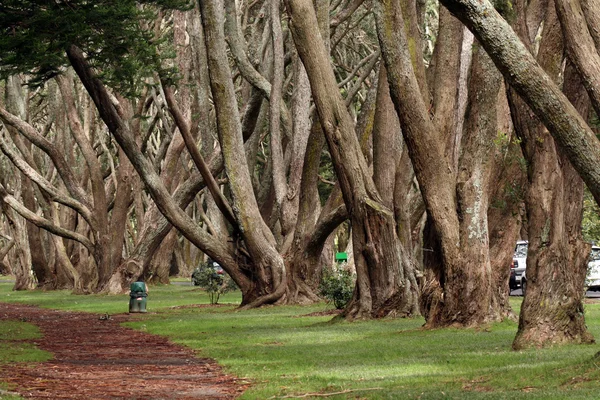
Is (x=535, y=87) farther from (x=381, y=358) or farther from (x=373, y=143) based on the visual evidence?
(x=373, y=143)

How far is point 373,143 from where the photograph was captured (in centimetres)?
2255

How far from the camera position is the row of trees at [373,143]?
13.5m

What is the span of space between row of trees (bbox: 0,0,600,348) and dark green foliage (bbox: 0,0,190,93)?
5cm

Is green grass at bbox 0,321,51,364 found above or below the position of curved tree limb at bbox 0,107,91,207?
below

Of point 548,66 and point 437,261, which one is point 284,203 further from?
point 548,66

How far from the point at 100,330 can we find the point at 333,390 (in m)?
11.5

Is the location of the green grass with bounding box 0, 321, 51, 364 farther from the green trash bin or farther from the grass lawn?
the green trash bin

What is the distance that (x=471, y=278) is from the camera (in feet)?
56.2

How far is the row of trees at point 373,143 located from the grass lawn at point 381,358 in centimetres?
91

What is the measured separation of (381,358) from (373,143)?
9341 mm

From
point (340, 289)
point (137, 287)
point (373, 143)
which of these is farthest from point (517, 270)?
point (137, 287)

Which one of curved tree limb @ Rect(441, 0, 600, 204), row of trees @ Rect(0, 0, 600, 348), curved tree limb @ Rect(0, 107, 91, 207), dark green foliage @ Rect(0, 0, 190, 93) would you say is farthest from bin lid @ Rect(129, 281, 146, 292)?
curved tree limb @ Rect(441, 0, 600, 204)

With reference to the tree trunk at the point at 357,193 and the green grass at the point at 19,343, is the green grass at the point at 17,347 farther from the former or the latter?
the tree trunk at the point at 357,193

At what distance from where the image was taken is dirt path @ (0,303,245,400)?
1112cm
